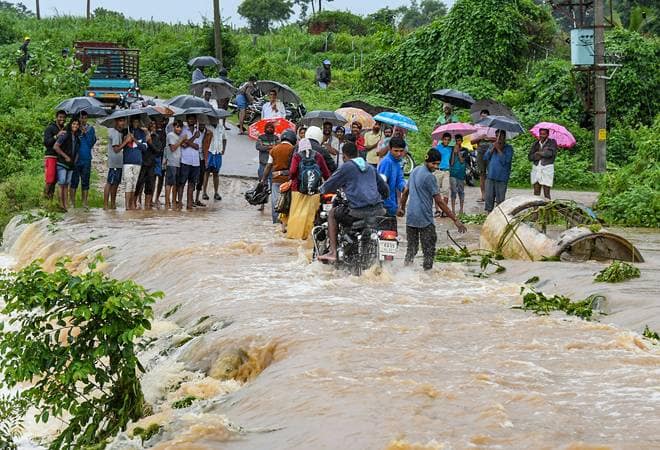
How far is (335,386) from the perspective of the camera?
863 centimetres

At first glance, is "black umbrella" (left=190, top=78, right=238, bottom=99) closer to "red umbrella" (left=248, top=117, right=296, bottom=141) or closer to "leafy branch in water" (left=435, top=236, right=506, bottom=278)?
"red umbrella" (left=248, top=117, right=296, bottom=141)

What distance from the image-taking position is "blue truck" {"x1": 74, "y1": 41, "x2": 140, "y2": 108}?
113 ft

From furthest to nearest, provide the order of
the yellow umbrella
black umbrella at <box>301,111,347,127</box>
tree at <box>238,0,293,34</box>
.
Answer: tree at <box>238,0,293,34</box>, the yellow umbrella, black umbrella at <box>301,111,347,127</box>

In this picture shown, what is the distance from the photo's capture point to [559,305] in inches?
455

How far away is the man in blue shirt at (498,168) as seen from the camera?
62.8ft

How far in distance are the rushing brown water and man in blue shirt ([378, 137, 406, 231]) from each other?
74 cm

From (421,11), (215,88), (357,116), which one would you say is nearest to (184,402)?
(357,116)

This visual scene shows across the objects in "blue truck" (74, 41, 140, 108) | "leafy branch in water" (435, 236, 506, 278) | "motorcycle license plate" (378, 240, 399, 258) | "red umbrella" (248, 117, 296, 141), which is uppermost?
"blue truck" (74, 41, 140, 108)

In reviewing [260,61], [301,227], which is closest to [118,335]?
[301,227]

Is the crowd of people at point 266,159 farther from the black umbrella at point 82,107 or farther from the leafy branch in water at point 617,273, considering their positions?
the leafy branch in water at point 617,273

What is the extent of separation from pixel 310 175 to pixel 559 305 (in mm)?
4899

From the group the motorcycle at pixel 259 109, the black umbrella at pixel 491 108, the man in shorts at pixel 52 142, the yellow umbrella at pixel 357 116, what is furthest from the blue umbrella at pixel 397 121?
the motorcycle at pixel 259 109

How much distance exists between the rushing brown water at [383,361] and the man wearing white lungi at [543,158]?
5.90m

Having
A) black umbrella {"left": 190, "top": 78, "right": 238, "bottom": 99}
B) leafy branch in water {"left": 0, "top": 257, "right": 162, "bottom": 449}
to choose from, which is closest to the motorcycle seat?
leafy branch in water {"left": 0, "top": 257, "right": 162, "bottom": 449}
